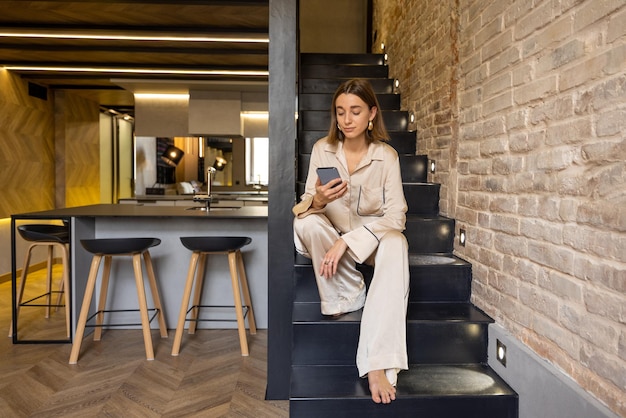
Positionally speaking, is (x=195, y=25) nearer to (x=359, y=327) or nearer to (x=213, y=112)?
(x=213, y=112)

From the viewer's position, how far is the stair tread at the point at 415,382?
2.21 m

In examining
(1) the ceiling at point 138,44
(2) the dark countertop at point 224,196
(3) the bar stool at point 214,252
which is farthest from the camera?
(2) the dark countertop at point 224,196

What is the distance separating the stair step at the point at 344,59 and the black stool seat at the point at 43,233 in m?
3.10

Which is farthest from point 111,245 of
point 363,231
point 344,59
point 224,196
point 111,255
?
point 224,196

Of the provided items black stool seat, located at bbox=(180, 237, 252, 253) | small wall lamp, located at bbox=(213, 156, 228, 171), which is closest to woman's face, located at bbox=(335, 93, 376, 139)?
black stool seat, located at bbox=(180, 237, 252, 253)

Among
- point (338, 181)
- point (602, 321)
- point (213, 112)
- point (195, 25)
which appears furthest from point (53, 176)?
point (602, 321)

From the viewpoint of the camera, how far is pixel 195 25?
4.92 meters

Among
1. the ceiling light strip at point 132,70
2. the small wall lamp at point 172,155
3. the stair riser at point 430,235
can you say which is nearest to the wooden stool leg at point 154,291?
the stair riser at point 430,235

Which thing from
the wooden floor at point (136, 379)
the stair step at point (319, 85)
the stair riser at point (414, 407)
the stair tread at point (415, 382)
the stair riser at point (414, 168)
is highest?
the stair step at point (319, 85)

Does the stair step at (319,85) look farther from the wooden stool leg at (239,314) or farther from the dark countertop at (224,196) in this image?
the dark countertop at (224,196)

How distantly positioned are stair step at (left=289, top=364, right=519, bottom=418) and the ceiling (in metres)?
3.30

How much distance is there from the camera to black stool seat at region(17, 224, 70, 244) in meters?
3.92

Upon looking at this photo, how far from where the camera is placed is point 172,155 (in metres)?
8.26

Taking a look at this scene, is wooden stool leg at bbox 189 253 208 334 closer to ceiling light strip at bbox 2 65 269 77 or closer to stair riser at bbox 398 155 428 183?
stair riser at bbox 398 155 428 183
